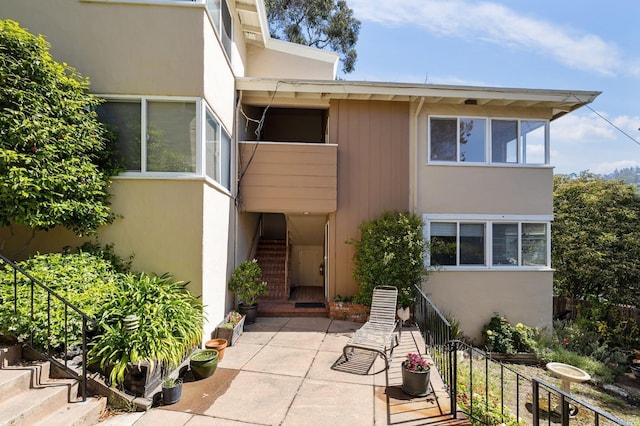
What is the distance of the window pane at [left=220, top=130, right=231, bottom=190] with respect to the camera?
22.4ft

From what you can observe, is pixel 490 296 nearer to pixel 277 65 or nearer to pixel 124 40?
pixel 277 65

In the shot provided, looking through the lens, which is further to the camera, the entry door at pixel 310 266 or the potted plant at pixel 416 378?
the entry door at pixel 310 266

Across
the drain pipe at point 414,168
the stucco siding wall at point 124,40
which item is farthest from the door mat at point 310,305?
the stucco siding wall at point 124,40

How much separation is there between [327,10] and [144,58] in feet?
50.9

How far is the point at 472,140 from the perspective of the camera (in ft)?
27.6

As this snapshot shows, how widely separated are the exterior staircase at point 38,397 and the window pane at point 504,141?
384 inches

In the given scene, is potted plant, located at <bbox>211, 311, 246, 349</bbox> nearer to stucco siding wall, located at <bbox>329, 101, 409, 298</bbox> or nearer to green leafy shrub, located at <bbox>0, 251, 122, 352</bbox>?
green leafy shrub, located at <bbox>0, 251, 122, 352</bbox>

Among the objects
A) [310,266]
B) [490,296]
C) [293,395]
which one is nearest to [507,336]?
[490,296]

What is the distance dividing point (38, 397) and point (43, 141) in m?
3.27

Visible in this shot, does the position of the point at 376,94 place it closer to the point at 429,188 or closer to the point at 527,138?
the point at 429,188

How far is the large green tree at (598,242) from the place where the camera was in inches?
401

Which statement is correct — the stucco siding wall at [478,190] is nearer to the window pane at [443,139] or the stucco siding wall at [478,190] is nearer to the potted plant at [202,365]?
the window pane at [443,139]

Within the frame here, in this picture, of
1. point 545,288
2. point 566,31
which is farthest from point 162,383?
point 566,31

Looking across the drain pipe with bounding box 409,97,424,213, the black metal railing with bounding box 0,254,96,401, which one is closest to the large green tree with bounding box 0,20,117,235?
the black metal railing with bounding box 0,254,96,401
